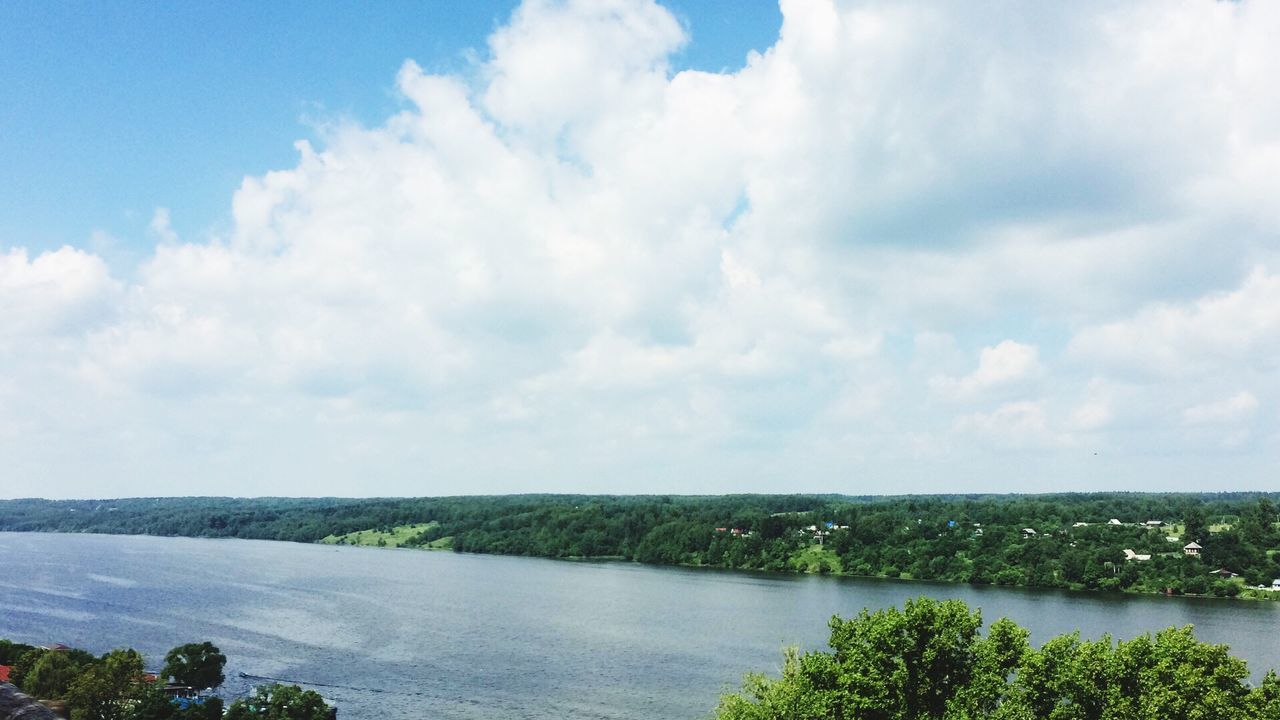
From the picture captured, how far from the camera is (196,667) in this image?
5372 centimetres

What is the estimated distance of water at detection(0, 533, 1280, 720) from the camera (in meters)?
58.1

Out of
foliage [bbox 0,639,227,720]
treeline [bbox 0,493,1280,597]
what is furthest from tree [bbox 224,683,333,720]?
treeline [bbox 0,493,1280,597]

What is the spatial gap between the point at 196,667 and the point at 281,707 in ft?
42.4

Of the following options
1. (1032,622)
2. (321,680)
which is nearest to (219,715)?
(321,680)

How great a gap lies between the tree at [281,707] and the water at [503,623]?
19.2 feet

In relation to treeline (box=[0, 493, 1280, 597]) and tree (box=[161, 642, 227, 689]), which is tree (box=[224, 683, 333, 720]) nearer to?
tree (box=[161, 642, 227, 689])

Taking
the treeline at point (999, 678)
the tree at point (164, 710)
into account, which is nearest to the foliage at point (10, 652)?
the tree at point (164, 710)

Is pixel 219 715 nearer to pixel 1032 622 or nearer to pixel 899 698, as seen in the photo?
pixel 899 698

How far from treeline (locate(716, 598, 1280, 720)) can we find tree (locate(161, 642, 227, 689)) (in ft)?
138

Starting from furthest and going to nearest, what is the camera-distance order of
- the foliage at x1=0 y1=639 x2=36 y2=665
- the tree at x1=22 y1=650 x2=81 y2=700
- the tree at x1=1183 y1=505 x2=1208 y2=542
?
the tree at x1=1183 y1=505 x2=1208 y2=542 → the foliage at x1=0 y1=639 x2=36 y2=665 → the tree at x1=22 y1=650 x2=81 y2=700

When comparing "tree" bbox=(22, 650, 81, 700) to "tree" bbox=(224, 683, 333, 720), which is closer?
"tree" bbox=(224, 683, 333, 720)

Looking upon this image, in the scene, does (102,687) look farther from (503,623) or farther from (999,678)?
(503,623)

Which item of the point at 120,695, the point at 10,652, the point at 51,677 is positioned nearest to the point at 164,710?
the point at 120,695

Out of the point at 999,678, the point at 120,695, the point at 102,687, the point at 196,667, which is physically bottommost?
the point at 196,667
